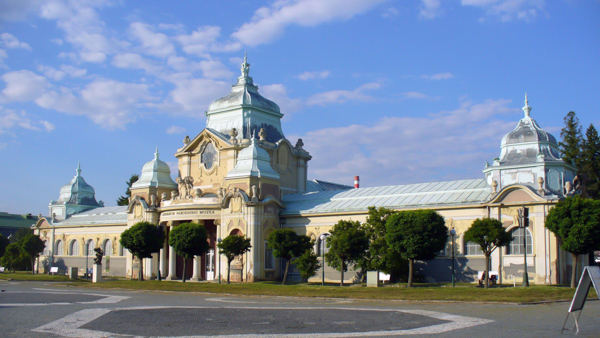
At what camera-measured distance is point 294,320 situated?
20.5 metres

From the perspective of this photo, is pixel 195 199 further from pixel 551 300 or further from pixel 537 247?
pixel 551 300

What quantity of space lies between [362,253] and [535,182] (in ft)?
42.5

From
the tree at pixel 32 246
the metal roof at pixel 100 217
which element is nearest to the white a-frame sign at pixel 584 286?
the metal roof at pixel 100 217

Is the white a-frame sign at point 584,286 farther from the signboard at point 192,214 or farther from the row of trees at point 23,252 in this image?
the row of trees at point 23,252

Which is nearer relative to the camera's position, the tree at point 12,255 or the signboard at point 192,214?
the signboard at point 192,214

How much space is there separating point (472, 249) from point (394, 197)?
336 inches

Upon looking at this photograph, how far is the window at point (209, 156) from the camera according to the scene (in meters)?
58.5

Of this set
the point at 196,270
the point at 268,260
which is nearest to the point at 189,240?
the point at 196,270

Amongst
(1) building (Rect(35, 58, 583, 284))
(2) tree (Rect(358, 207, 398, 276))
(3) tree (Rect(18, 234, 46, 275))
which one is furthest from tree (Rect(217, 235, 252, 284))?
(3) tree (Rect(18, 234, 46, 275))

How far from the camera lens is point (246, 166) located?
5328cm

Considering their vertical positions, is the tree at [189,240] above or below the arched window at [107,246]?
above

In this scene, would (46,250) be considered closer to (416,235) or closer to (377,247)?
(377,247)

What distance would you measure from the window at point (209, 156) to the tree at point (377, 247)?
19.4m

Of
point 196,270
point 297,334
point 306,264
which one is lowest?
point 196,270
